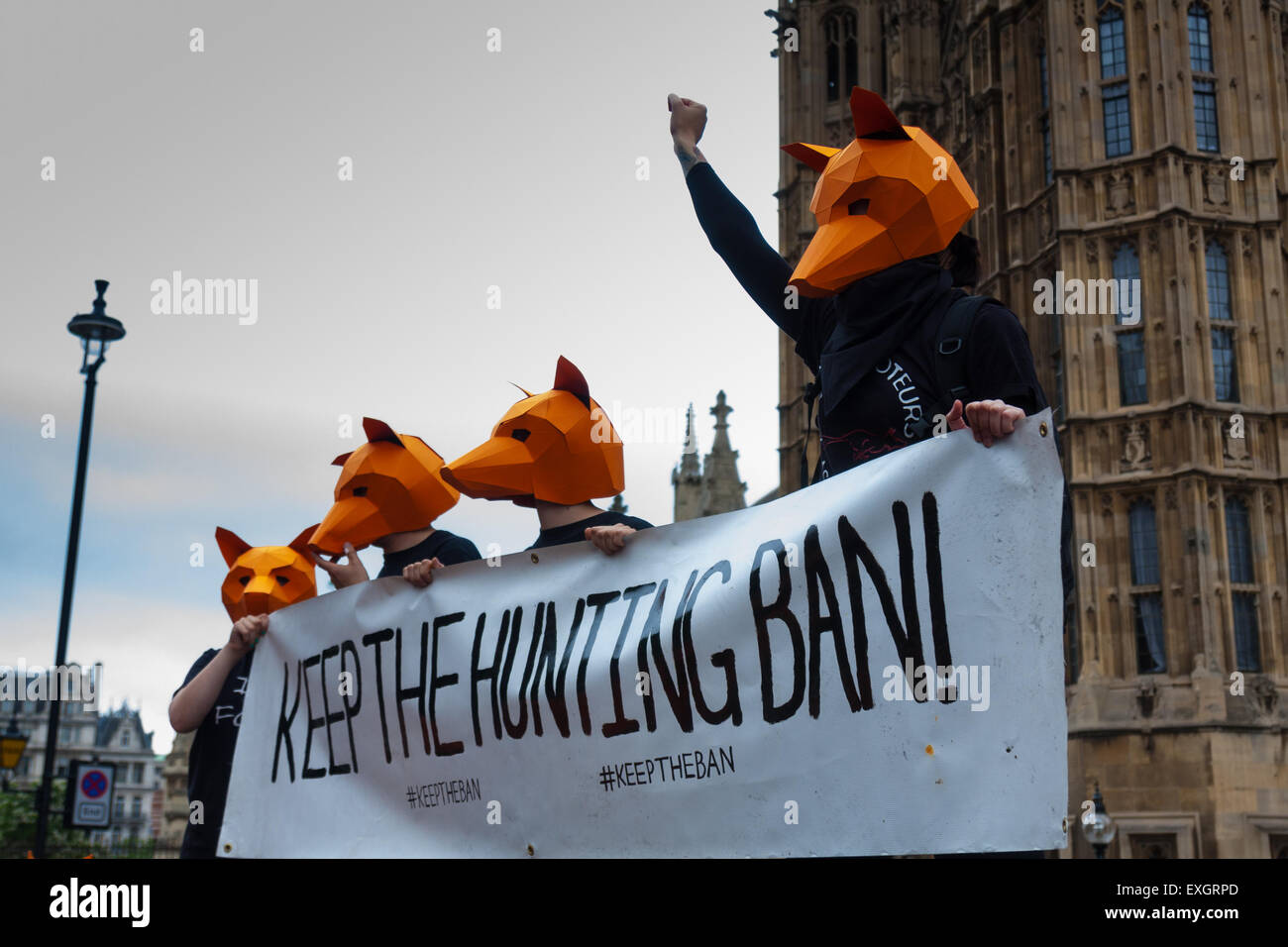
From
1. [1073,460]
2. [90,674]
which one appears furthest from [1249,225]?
[90,674]

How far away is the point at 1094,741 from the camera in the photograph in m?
19.4

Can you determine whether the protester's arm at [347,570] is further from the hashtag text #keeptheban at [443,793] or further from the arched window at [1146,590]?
the arched window at [1146,590]

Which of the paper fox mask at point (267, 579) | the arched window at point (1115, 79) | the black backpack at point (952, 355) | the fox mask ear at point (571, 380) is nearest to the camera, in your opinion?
the black backpack at point (952, 355)

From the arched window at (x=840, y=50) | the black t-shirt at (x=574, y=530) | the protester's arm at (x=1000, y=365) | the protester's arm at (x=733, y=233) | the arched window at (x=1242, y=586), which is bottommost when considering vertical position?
the black t-shirt at (x=574, y=530)

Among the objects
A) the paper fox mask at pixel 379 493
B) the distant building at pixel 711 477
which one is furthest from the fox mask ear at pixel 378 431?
the distant building at pixel 711 477

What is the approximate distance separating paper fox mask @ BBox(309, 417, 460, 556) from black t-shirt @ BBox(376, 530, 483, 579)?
0.29ft

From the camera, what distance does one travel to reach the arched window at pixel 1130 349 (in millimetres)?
20777

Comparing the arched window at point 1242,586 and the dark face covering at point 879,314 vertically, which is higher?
the arched window at point 1242,586

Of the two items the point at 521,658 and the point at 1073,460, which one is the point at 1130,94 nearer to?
the point at 1073,460

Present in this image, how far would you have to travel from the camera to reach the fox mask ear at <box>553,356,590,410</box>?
4.60 m

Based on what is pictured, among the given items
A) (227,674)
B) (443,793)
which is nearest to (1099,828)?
(227,674)

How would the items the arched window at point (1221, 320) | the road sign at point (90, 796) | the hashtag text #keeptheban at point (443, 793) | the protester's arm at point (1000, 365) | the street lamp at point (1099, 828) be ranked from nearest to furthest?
the protester's arm at point (1000, 365) → the hashtag text #keeptheban at point (443, 793) → the road sign at point (90, 796) → the street lamp at point (1099, 828) → the arched window at point (1221, 320)

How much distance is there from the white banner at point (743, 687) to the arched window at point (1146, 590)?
17.4 metres

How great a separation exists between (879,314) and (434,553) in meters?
2.42
